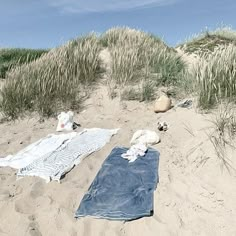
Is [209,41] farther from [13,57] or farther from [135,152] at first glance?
[135,152]

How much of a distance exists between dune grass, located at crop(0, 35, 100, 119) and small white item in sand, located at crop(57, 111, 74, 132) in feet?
2.25

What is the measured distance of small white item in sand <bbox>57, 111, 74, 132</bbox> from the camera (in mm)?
7570

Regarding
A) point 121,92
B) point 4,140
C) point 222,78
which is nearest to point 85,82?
point 121,92

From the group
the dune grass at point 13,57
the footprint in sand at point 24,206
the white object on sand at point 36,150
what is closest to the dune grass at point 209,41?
the dune grass at point 13,57

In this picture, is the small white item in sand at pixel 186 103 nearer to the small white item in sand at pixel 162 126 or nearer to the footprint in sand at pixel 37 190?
the small white item in sand at pixel 162 126

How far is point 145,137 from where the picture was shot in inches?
252

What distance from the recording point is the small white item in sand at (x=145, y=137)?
634 centimetres

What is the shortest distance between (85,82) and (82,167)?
11.2 ft

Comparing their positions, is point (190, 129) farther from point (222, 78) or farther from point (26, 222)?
point (26, 222)

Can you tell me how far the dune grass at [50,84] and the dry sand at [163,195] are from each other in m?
1.55

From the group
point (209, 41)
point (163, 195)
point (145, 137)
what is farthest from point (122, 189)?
point (209, 41)

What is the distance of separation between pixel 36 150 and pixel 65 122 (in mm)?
881

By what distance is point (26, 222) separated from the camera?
494cm

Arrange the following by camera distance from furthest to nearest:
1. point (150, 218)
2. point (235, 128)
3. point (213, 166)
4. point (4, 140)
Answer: point (4, 140)
point (235, 128)
point (213, 166)
point (150, 218)
